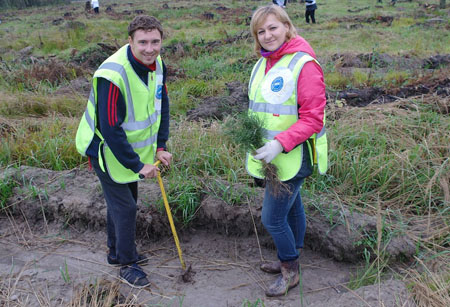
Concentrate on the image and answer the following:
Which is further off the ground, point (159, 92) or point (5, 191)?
point (159, 92)

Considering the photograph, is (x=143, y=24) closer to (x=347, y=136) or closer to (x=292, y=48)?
(x=292, y=48)

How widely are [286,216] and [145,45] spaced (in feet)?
4.47

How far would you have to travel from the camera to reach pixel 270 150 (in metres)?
2.10

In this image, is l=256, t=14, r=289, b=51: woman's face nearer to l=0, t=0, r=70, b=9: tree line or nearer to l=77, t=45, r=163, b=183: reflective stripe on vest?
l=77, t=45, r=163, b=183: reflective stripe on vest

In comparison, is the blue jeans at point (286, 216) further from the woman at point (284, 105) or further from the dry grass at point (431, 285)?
the dry grass at point (431, 285)

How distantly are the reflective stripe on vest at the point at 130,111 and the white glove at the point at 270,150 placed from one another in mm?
813

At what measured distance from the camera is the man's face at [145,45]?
227cm

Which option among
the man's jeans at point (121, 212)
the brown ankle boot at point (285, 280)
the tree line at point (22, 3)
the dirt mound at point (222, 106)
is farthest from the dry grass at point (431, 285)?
the tree line at point (22, 3)

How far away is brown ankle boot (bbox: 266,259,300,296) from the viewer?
2.67m

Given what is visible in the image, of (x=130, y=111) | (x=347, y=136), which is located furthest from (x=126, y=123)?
(x=347, y=136)

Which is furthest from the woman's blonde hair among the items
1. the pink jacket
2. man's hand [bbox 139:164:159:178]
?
man's hand [bbox 139:164:159:178]

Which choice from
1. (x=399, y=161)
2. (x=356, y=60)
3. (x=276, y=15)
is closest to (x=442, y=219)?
(x=399, y=161)

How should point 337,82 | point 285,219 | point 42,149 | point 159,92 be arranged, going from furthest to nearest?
point 337,82 → point 42,149 → point 159,92 → point 285,219

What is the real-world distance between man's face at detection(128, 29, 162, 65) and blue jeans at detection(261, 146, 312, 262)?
3.39 feet
